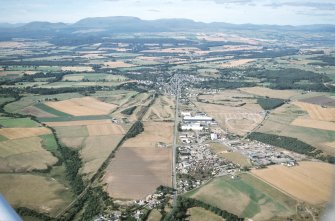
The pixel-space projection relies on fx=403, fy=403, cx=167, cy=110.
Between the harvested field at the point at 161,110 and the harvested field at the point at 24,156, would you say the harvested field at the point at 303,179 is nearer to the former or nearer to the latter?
the harvested field at the point at 24,156

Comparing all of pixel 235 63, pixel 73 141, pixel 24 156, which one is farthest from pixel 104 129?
pixel 235 63

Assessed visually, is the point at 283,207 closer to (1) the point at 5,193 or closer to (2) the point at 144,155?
(2) the point at 144,155

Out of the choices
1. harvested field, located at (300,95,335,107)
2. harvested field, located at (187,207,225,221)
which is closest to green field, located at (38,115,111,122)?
harvested field, located at (187,207,225,221)

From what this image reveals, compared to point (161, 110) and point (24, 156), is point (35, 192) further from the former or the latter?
point (161, 110)

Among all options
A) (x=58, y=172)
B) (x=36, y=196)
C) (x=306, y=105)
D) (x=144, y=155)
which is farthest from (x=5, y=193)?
(x=306, y=105)

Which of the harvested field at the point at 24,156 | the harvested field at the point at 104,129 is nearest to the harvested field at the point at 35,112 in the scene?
the harvested field at the point at 104,129
